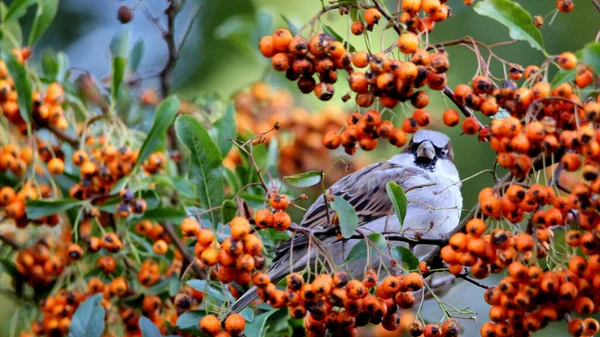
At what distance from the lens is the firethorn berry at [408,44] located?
106 inches

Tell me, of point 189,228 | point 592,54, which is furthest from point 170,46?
point 592,54

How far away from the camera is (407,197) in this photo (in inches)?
186

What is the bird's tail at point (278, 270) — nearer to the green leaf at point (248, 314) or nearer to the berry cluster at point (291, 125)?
the green leaf at point (248, 314)

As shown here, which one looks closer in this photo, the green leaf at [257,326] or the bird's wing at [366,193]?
the green leaf at [257,326]

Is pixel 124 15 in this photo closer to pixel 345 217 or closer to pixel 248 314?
pixel 248 314

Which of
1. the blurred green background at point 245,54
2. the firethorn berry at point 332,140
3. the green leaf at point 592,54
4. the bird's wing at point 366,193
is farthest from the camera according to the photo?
the blurred green background at point 245,54

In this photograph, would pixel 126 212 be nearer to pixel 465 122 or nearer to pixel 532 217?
pixel 465 122

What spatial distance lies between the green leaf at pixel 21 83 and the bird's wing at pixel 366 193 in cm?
152

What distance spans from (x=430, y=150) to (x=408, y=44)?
8.43 feet

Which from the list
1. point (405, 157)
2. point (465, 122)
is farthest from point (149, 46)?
point (465, 122)

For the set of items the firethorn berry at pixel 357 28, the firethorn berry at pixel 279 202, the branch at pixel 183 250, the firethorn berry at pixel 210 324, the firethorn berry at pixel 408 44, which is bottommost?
the branch at pixel 183 250

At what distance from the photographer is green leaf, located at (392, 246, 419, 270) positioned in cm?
293

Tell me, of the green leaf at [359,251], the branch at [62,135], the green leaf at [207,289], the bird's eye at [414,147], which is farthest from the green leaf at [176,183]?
the bird's eye at [414,147]

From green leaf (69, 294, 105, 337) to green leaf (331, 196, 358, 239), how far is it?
1.23 meters
